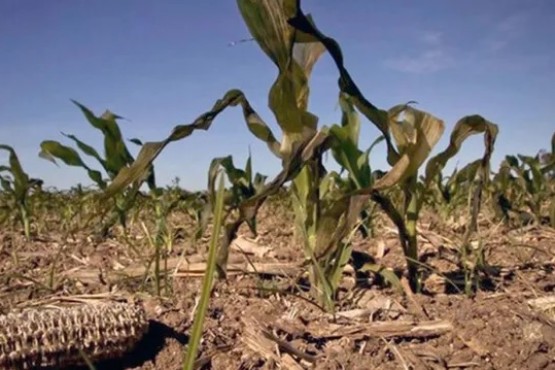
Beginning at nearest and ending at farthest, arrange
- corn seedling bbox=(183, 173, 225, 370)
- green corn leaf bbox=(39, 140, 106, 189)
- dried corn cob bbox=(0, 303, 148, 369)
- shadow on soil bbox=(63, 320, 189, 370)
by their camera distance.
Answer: corn seedling bbox=(183, 173, 225, 370) → dried corn cob bbox=(0, 303, 148, 369) → shadow on soil bbox=(63, 320, 189, 370) → green corn leaf bbox=(39, 140, 106, 189)

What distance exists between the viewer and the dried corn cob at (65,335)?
117 cm

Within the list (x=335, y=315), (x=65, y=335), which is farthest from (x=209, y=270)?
(x=335, y=315)

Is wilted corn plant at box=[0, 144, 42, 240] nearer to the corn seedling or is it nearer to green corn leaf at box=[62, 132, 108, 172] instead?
green corn leaf at box=[62, 132, 108, 172]

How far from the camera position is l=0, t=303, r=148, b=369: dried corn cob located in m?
1.17

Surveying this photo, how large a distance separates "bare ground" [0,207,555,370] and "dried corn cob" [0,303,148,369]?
63 millimetres

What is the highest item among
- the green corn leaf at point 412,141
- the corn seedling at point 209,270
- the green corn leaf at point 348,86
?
the green corn leaf at point 348,86

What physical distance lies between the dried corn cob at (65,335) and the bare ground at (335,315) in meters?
0.06

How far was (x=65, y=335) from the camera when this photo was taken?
1.21 meters

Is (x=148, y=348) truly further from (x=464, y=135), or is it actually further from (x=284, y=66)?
(x=464, y=135)

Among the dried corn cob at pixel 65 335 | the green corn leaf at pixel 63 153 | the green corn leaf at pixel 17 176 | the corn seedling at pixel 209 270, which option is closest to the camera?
the corn seedling at pixel 209 270

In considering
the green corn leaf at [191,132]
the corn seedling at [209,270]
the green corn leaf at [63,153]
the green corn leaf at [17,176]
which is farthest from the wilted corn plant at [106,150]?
the corn seedling at [209,270]

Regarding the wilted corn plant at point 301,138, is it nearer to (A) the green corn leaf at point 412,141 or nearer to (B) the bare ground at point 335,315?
(A) the green corn leaf at point 412,141

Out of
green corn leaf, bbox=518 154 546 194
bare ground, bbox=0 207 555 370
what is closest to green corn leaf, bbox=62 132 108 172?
bare ground, bbox=0 207 555 370

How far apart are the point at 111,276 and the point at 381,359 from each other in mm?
1033
